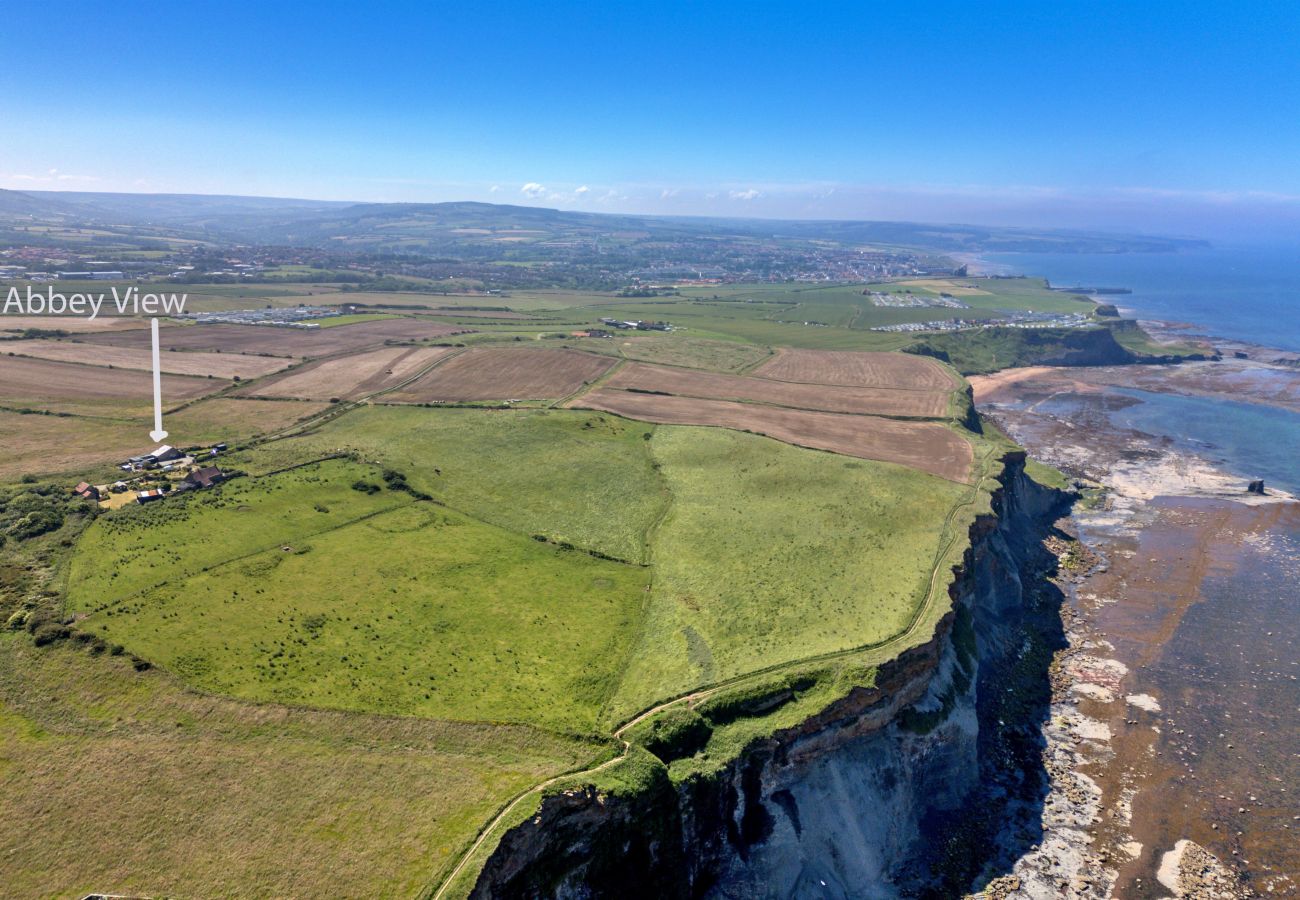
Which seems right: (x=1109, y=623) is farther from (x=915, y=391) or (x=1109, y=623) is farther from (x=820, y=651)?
(x=915, y=391)

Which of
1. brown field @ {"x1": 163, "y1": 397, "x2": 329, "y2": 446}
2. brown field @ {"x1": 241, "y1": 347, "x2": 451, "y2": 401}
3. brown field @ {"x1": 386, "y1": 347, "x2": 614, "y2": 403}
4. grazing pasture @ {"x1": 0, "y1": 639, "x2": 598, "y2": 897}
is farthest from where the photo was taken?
brown field @ {"x1": 386, "y1": 347, "x2": 614, "y2": 403}

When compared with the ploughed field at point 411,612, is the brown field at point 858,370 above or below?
above

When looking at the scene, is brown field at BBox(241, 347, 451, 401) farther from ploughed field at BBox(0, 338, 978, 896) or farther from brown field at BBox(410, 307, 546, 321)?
brown field at BBox(410, 307, 546, 321)

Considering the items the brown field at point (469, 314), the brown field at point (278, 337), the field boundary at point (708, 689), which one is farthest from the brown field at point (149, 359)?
the field boundary at point (708, 689)

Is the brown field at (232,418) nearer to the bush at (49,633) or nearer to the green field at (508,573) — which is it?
the green field at (508,573)

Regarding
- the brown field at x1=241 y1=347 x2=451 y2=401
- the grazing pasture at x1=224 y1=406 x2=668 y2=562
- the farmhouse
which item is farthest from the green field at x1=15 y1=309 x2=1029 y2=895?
the brown field at x1=241 y1=347 x2=451 y2=401
